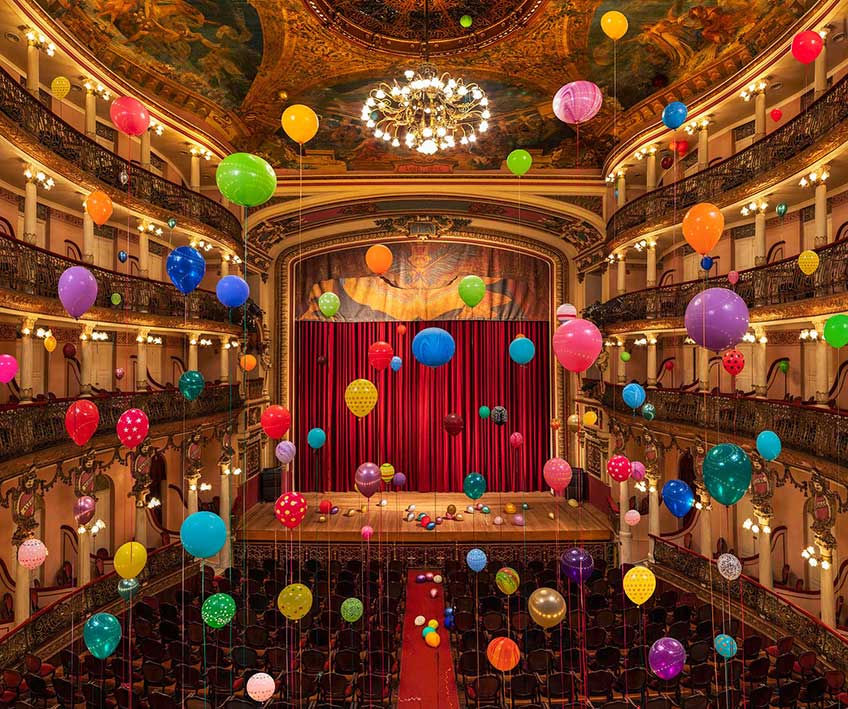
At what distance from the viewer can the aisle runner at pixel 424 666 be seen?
8742 mm

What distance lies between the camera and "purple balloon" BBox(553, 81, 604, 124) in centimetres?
639

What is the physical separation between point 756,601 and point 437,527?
7224 millimetres

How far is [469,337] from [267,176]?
14097 millimetres

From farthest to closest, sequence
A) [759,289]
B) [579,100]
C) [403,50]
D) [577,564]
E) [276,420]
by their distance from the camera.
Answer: [403,50]
[759,289]
[577,564]
[276,420]
[579,100]

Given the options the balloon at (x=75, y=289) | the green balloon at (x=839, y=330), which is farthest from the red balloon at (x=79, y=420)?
the green balloon at (x=839, y=330)

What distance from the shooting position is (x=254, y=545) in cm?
1479

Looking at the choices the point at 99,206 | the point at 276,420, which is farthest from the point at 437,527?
the point at 99,206

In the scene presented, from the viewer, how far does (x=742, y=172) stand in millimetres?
11234

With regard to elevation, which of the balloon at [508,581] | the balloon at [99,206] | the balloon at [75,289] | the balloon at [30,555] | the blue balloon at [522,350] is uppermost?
the balloon at [99,206]

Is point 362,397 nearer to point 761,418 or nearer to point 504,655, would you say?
point 504,655

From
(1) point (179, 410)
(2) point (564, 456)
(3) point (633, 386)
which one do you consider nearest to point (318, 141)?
(1) point (179, 410)

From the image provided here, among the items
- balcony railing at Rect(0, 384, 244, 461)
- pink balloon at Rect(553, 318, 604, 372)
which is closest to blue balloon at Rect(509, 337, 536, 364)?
pink balloon at Rect(553, 318, 604, 372)

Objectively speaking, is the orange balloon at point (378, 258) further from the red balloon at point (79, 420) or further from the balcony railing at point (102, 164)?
the balcony railing at point (102, 164)

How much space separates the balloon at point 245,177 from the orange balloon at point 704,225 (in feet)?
14.5
